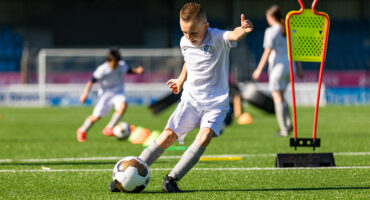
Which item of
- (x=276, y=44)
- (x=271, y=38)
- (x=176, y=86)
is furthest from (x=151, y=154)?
(x=276, y=44)

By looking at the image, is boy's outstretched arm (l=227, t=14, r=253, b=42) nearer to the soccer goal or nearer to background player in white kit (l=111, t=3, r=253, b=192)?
background player in white kit (l=111, t=3, r=253, b=192)

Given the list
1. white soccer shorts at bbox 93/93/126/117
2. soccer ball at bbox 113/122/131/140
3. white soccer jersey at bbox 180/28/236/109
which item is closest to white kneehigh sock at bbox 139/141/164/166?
white soccer jersey at bbox 180/28/236/109

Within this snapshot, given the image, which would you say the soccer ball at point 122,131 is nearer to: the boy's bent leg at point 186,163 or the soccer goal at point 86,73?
the boy's bent leg at point 186,163

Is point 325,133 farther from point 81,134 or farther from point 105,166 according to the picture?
point 105,166

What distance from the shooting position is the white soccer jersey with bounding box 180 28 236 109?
5.17 metres

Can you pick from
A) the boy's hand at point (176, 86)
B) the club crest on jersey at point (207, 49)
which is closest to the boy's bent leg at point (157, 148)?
the boy's hand at point (176, 86)

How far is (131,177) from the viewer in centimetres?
496

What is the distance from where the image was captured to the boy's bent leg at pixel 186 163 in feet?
16.4

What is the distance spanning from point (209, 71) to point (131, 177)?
1.03m

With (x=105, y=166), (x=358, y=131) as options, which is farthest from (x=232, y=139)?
(x=105, y=166)

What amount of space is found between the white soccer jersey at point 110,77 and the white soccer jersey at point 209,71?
623cm

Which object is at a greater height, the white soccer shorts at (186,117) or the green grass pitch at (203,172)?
the white soccer shorts at (186,117)

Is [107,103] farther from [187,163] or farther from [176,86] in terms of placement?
[187,163]

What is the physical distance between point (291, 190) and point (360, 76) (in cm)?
2287
